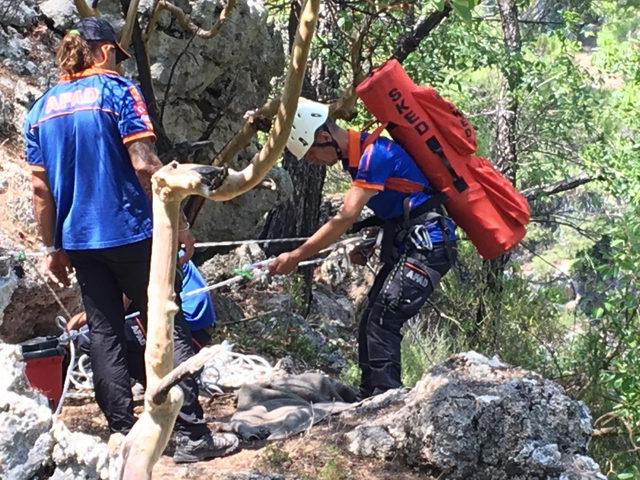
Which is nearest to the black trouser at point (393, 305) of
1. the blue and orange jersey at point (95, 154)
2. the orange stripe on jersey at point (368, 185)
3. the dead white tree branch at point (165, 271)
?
the orange stripe on jersey at point (368, 185)

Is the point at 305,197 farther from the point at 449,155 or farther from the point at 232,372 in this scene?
the point at 449,155

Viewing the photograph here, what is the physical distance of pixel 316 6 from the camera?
7.18 feet

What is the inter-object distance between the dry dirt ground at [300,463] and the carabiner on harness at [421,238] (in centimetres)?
98

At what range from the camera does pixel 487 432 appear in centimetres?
412

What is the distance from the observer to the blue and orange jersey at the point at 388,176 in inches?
174

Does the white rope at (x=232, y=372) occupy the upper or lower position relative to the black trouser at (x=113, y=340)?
lower

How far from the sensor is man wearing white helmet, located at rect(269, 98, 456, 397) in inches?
175

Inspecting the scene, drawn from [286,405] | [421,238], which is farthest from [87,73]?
[286,405]

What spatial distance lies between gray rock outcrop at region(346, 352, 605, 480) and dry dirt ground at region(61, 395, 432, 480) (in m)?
0.08

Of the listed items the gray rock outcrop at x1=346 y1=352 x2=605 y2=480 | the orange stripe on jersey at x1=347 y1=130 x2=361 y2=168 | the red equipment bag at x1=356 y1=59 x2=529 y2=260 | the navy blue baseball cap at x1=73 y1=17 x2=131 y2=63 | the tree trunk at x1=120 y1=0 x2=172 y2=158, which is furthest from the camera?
the tree trunk at x1=120 y1=0 x2=172 y2=158

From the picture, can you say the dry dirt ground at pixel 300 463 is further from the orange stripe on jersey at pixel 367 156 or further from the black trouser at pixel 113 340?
the orange stripe on jersey at pixel 367 156

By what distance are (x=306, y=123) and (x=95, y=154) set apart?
3.83 ft

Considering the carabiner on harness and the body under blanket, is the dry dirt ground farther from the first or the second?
the carabiner on harness

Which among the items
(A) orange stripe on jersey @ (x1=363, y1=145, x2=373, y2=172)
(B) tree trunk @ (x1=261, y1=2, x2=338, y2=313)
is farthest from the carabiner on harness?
(B) tree trunk @ (x1=261, y1=2, x2=338, y2=313)
